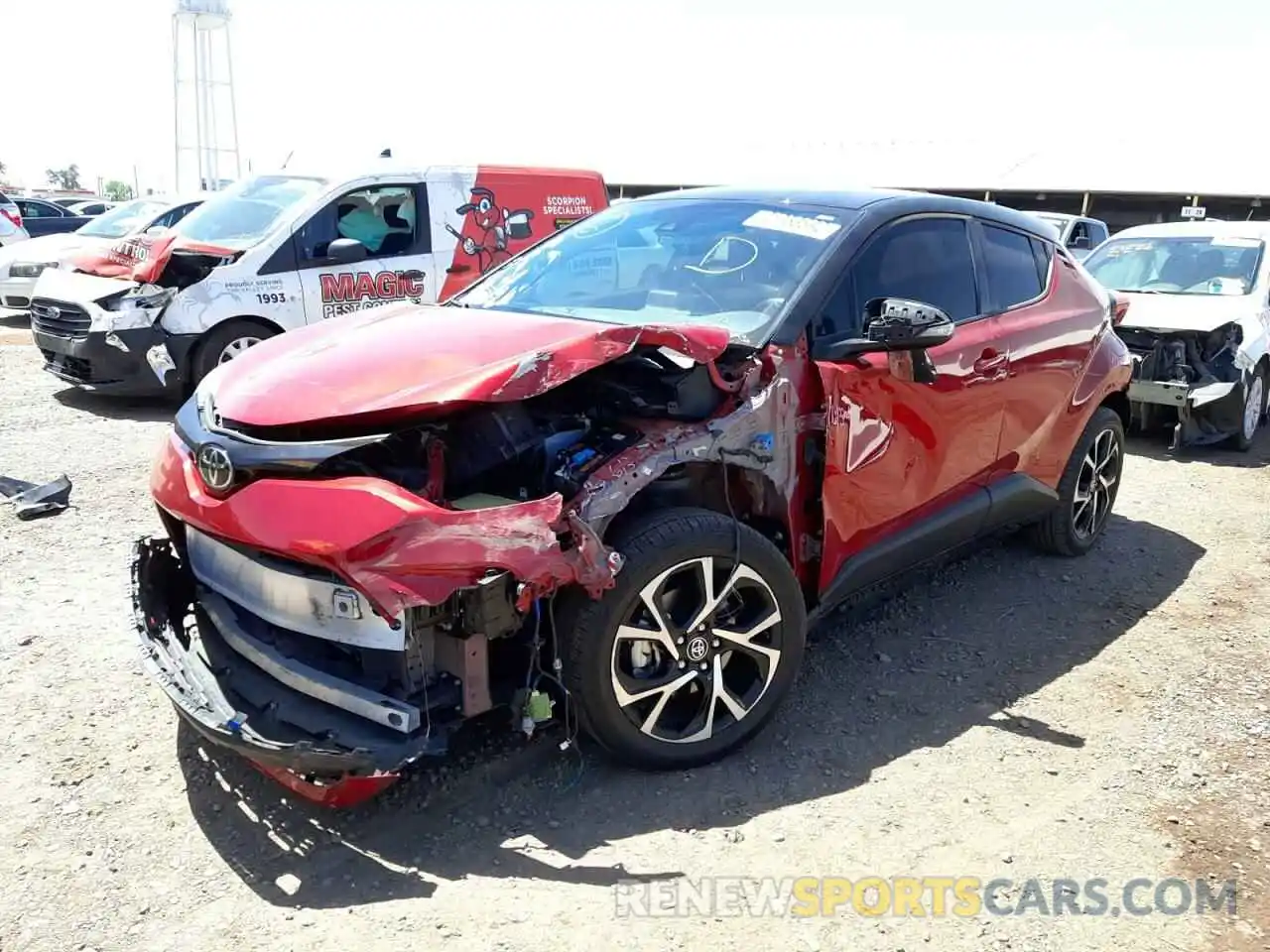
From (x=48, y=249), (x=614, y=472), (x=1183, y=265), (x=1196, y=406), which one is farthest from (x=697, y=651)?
(x=48, y=249)

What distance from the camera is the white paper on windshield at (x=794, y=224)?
3.68 m

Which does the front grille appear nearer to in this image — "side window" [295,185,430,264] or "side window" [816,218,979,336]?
"side window" [295,185,430,264]

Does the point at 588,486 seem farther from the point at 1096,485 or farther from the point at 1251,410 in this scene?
the point at 1251,410

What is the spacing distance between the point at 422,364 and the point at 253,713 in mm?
1099

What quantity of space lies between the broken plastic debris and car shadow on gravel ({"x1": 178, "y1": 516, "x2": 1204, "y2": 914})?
2690 millimetres

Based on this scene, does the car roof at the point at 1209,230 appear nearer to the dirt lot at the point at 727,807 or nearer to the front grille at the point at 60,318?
the dirt lot at the point at 727,807

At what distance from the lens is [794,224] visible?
12.4 ft

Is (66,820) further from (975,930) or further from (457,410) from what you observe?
(975,930)

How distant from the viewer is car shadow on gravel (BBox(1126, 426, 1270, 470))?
7430 millimetres

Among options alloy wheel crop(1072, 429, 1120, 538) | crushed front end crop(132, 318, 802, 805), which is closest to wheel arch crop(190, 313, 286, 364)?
crushed front end crop(132, 318, 802, 805)

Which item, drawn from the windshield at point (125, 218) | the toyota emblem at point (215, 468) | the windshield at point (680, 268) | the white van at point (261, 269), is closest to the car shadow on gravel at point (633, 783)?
the toyota emblem at point (215, 468)

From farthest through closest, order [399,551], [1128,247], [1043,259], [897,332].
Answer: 1. [1128,247]
2. [1043,259]
3. [897,332]
4. [399,551]

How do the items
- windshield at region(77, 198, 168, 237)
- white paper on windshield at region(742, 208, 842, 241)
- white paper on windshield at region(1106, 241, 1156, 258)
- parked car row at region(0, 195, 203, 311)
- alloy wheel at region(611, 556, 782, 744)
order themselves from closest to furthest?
alloy wheel at region(611, 556, 782, 744), white paper on windshield at region(742, 208, 842, 241), white paper on windshield at region(1106, 241, 1156, 258), parked car row at region(0, 195, 203, 311), windshield at region(77, 198, 168, 237)

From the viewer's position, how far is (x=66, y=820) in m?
2.85
